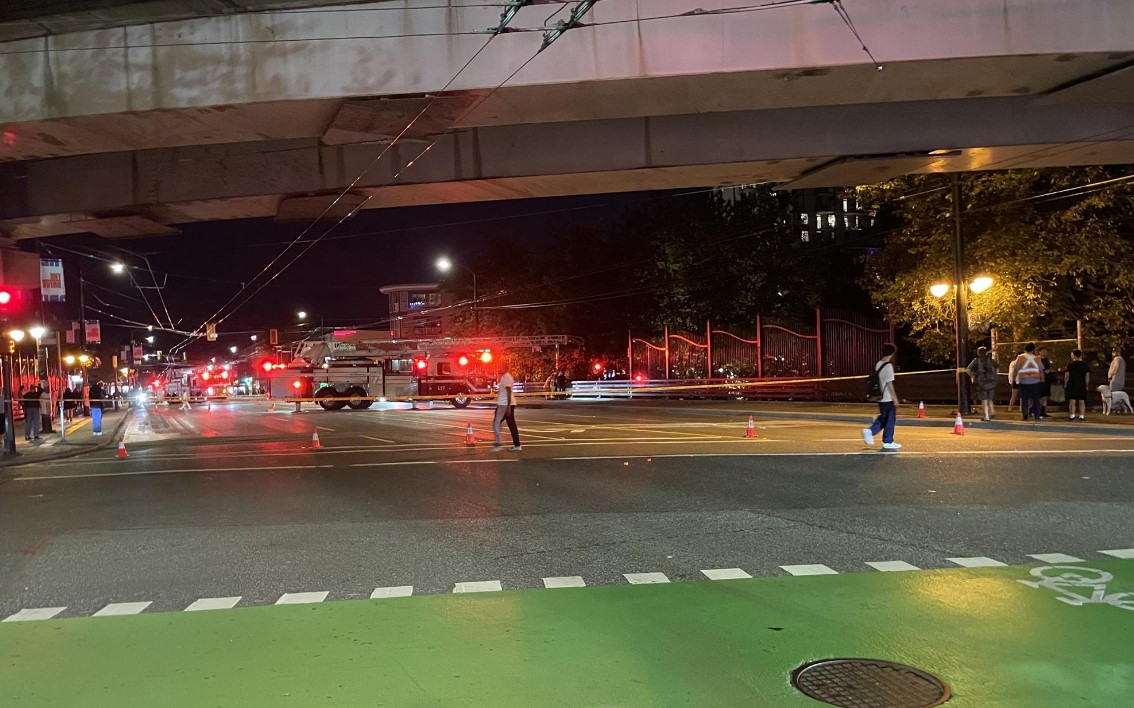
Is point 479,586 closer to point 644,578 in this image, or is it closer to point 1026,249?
point 644,578

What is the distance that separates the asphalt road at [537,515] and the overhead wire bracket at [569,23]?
18.6 feet

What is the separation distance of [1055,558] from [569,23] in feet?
24.9

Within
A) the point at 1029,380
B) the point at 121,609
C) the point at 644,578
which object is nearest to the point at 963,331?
the point at 1029,380

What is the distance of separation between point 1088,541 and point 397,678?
5.96 m

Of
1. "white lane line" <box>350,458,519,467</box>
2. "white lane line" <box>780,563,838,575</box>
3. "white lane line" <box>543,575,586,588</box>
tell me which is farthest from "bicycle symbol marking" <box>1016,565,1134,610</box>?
"white lane line" <box>350,458,519,467</box>

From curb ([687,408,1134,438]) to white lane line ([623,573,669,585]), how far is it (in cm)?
1349

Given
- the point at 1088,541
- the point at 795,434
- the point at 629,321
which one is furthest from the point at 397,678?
the point at 629,321

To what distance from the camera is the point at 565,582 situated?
596cm

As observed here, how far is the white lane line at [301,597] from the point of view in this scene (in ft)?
18.4

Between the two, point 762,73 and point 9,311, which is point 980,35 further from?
point 9,311

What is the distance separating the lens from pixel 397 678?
4.17 meters

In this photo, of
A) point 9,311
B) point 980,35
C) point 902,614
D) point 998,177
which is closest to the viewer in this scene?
point 902,614

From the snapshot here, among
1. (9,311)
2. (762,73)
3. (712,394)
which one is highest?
(762,73)

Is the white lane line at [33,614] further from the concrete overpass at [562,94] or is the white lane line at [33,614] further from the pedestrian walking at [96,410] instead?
the pedestrian walking at [96,410]
